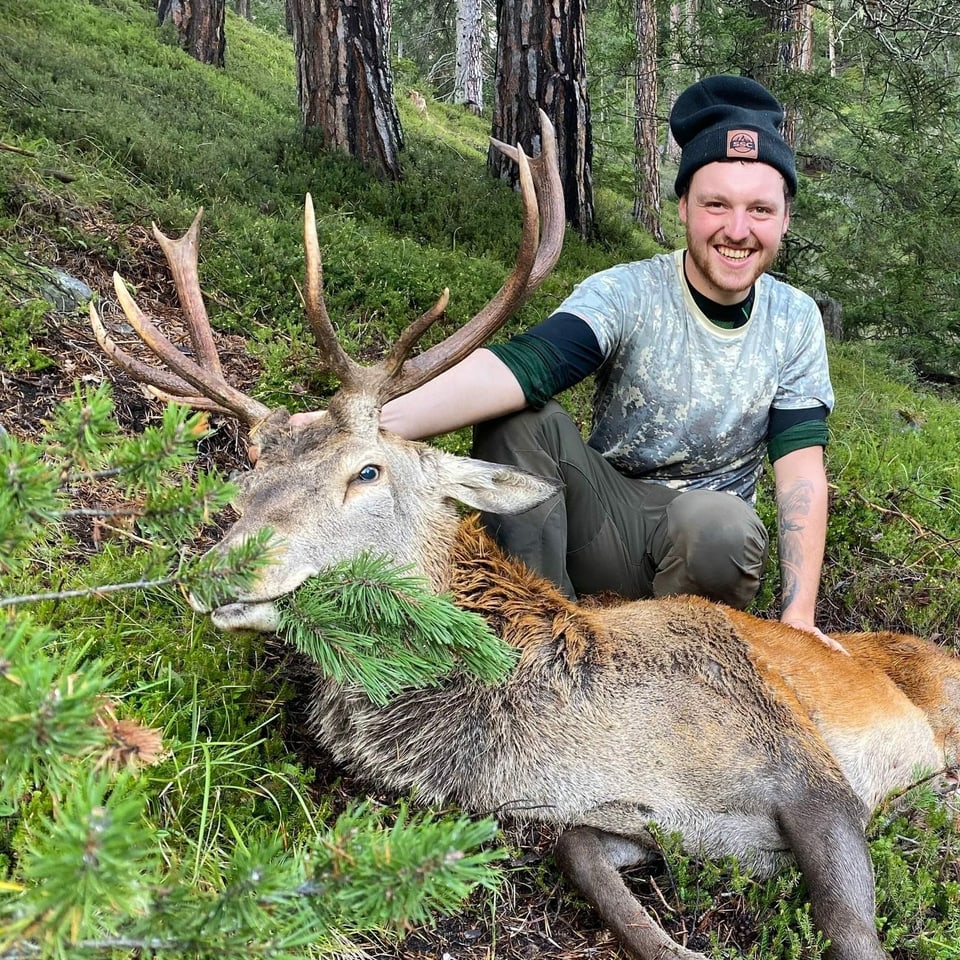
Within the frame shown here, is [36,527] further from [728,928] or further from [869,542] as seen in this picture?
[869,542]

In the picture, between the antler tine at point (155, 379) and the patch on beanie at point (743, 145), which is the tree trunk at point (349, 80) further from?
the antler tine at point (155, 379)

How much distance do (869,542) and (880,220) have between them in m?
5.44

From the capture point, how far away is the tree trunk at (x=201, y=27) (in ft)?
43.5

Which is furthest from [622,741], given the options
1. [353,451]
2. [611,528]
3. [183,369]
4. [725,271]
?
[725,271]

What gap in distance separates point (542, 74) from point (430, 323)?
6.06 m

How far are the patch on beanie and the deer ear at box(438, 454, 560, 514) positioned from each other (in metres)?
1.92

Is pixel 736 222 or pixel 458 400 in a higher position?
pixel 736 222

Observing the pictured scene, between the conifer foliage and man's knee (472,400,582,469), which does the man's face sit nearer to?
man's knee (472,400,582,469)

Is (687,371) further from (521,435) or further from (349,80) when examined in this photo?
(349,80)

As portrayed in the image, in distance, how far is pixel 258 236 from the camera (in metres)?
6.55

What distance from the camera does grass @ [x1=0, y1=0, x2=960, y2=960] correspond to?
9.74 ft

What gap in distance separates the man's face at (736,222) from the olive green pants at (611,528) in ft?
3.29

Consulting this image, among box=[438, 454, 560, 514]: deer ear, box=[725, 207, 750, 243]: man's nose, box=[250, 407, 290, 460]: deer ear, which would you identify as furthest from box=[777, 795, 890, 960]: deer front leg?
box=[725, 207, 750, 243]: man's nose

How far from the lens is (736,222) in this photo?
4.13m
